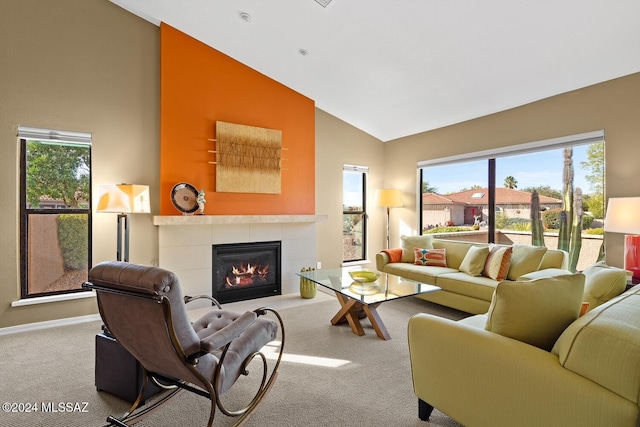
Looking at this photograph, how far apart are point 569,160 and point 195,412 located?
454cm

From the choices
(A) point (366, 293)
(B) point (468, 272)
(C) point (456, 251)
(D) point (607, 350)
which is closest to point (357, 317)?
(A) point (366, 293)

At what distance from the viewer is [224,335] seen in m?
1.73

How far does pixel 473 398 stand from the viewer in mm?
1637

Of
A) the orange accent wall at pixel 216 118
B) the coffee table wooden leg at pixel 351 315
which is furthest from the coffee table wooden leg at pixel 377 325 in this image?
the orange accent wall at pixel 216 118

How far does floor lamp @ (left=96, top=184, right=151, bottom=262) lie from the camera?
3252mm

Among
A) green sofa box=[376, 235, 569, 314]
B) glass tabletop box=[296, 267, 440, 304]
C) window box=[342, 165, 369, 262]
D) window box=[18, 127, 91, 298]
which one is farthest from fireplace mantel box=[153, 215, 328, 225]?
green sofa box=[376, 235, 569, 314]

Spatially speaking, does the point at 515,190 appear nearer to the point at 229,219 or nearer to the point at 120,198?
the point at 229,219

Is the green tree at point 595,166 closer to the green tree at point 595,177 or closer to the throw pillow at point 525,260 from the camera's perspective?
the green tree at point 595,177

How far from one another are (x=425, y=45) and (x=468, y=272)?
260 centimetres

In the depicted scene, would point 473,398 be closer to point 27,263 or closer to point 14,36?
point 27,263

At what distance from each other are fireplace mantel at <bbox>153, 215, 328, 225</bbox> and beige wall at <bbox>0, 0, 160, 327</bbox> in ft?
1.10

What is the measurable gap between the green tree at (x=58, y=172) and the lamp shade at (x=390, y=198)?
4258 millimetres

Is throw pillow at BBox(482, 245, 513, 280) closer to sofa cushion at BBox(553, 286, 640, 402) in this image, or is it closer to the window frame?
the window frame

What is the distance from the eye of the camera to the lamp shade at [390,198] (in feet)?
19.1
